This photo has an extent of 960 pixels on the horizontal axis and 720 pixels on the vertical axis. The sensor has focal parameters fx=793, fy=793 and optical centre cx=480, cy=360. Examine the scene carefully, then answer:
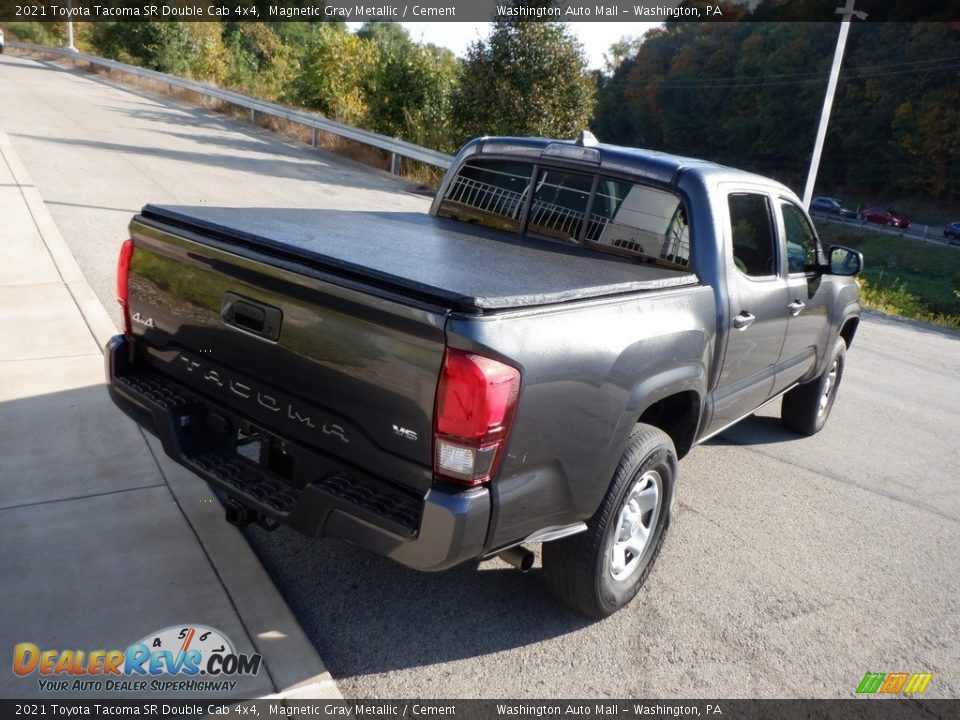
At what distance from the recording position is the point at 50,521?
11.8 ft

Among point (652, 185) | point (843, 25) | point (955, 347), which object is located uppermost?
point (843, 25)

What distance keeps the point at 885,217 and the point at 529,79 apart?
158 ft

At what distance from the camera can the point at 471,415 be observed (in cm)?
246

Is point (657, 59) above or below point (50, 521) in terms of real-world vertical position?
above

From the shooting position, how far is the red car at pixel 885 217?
2203 inches

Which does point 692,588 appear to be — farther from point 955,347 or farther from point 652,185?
point 955,347

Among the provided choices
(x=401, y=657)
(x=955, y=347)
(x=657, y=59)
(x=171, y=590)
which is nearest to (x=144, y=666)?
(x=171, y=590)

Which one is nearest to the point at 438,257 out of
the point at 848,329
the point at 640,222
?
the point at 640,222

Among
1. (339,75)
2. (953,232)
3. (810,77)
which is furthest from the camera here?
(810,77)

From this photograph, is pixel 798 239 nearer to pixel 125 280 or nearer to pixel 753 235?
pixel 753 235

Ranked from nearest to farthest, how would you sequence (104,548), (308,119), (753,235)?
(104,548) → (753,235) → (308,119)

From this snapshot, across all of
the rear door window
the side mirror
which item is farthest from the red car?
the rear door window

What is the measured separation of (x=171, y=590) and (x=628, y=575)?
1.93 metres

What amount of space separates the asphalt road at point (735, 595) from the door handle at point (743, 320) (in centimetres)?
115
